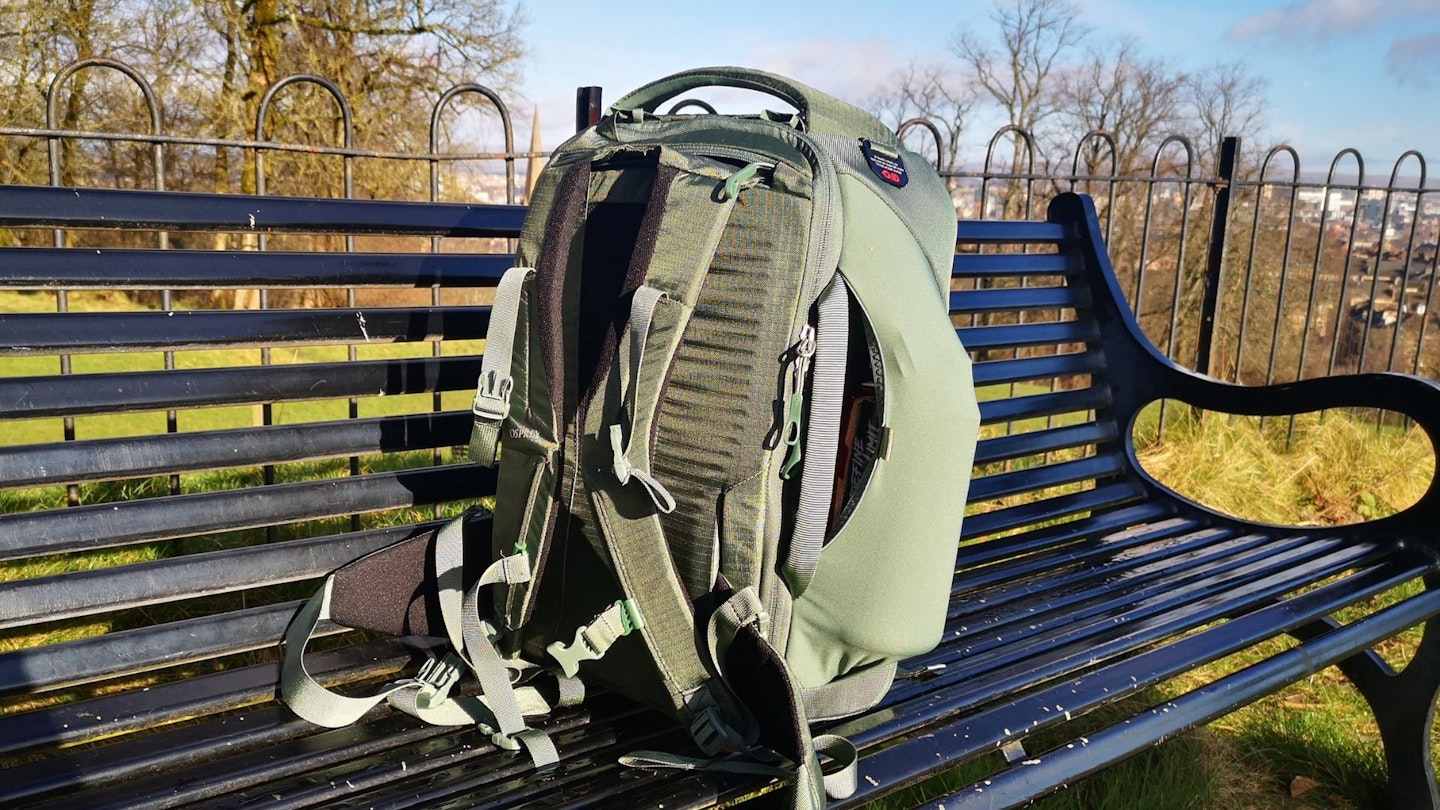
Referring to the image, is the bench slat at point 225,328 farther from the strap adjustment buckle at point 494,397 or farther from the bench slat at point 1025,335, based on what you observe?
the bench slat at point 1025,335

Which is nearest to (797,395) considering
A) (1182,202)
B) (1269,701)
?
(1269,701)

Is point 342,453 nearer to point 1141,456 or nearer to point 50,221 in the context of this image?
point 50,221

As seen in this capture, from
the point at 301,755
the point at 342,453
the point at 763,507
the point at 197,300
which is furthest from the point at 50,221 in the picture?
the point at 197,300

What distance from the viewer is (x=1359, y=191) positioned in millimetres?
5699

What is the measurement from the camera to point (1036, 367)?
2752mm

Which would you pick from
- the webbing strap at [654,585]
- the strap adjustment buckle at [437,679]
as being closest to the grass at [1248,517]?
the strap adjustment buckle at [437,679]

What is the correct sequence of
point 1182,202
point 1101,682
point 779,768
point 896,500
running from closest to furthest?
point 779,768, point 896,500, point 1101,682, point 1182,202

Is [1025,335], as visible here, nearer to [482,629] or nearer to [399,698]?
[482,629]

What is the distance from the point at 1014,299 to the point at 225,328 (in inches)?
73.3

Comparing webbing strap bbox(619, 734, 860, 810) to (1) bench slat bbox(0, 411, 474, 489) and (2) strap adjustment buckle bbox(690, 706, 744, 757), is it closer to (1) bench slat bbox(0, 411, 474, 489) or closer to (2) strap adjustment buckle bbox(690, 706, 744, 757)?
(2) strap adjustment buckle bbox(690, 706, 744, 757)

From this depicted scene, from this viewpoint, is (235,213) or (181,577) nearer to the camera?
(181,577)

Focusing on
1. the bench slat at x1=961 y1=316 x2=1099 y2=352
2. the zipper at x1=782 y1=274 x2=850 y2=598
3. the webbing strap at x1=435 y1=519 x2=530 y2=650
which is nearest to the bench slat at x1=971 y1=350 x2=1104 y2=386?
the bench slat at x1=961 y1=316 x2=1099 y2=352

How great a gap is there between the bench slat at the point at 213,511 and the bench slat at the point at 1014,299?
123cm

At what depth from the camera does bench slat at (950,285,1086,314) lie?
8.58 ft
